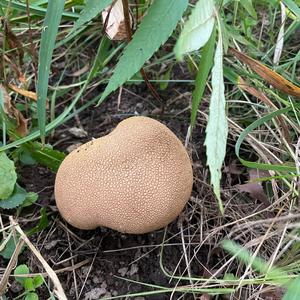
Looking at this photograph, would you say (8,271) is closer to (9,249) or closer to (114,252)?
(9,249)

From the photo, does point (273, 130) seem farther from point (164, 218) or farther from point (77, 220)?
point (77, 220)

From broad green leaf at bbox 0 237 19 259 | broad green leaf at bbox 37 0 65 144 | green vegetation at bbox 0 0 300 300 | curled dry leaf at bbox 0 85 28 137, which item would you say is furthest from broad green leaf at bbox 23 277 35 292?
curled dry leaf at bbox 0 85 28 137

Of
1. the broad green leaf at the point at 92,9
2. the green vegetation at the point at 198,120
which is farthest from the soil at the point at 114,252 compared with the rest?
the broad green leaf at the point at 92,9

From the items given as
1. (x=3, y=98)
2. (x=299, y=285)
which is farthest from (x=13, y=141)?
(x=299, y=285)

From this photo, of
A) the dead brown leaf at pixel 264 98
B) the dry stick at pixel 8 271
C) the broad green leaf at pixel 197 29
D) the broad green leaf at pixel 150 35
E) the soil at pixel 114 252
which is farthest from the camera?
the dead brown leaf at pixel 264 98

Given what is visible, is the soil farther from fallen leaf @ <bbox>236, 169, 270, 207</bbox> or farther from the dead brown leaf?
the dead brown leaf

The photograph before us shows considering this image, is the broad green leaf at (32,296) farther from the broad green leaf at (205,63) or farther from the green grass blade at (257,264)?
the broad green leaf at (205,63)
